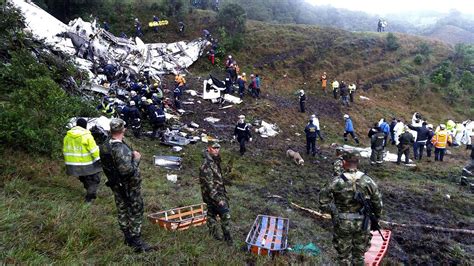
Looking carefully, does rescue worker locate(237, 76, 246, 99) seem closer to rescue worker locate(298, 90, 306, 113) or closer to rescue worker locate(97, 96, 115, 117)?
rescue worker locate(298, 90, 306, 113)

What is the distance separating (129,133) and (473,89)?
2722 centimetres

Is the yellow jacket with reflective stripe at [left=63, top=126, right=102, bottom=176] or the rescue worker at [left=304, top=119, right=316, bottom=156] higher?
the yellow jacket with reflective stripe at [left=63, top=126, right=102, bottom=176]

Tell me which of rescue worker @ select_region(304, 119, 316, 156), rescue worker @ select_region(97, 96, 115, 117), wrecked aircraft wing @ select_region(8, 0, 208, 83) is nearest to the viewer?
rescue worker @ select_region(97, 96, 115, 117)

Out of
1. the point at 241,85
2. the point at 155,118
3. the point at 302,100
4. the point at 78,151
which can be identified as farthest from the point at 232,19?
the point at 78,151

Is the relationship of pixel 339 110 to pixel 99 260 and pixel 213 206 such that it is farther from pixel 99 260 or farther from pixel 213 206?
pixel 99 260

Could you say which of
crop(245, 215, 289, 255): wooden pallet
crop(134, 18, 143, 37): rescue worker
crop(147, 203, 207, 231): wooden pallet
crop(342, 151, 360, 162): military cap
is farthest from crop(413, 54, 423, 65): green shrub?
crop(342, 151, 360, 162): military cap

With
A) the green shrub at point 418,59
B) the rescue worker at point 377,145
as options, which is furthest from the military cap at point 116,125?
the green shrub at point 418,59

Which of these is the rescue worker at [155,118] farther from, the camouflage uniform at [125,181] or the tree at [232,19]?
the tree at [232,19]

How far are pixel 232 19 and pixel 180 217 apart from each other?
26.6 m

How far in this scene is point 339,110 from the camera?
2159 centimetres

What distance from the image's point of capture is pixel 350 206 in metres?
4.45

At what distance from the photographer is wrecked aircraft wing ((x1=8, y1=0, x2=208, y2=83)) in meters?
16.9

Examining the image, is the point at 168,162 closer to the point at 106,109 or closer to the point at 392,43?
the point at 106,109

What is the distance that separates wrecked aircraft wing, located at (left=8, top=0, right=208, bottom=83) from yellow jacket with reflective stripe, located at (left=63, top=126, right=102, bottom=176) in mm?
8449
